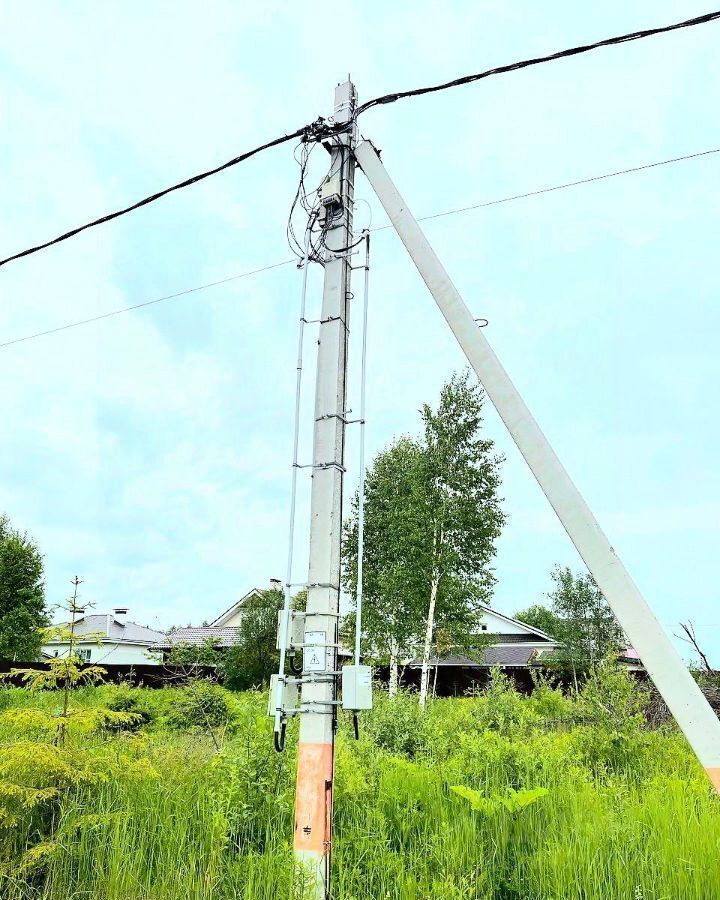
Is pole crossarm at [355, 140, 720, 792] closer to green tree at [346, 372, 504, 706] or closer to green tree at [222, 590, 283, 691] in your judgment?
green tree at [346, 372, 504, 706]

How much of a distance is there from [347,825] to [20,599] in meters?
28.8

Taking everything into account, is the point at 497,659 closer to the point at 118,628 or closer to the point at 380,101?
the point at 118,628

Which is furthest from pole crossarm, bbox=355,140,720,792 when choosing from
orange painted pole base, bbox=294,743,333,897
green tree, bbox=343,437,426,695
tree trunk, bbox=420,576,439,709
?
tree trunk, bbox=420,576,439,709

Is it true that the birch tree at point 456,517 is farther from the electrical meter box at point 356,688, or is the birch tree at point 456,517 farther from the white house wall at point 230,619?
the white house wall at point 230,619

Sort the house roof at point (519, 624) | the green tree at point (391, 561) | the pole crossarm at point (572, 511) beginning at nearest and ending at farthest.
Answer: the pole crossarm at point (572, 511)
the green tree at point (391, 561)
the house roof at point (519, 624)

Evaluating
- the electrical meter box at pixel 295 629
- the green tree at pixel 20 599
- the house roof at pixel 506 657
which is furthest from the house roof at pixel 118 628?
the electrical meter box at pixel 295 629

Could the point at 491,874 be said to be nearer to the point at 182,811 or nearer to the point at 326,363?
the point at 182,811

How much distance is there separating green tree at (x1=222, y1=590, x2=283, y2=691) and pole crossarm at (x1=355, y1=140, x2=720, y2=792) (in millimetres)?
20047

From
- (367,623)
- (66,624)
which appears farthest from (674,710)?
(367,623)

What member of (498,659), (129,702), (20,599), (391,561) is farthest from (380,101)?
(498,659)

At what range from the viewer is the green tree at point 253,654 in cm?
2298

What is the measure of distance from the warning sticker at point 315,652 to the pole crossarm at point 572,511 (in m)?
1.58

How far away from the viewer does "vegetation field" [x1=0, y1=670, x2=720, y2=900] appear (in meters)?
3.78

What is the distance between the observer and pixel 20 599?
2900cm
